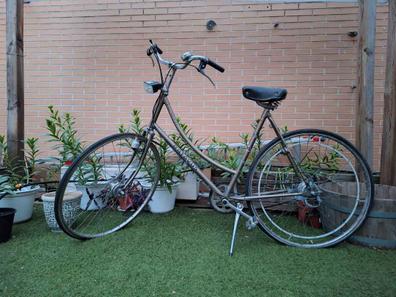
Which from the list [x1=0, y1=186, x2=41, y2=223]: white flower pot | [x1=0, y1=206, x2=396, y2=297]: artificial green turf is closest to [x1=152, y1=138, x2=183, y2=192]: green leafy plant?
[x1=0, y1=206, x2=396, y2=297]: artificial green turf

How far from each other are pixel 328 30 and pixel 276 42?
51 centimetres

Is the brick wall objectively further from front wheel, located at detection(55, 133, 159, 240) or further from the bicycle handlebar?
the bicycle handlebar

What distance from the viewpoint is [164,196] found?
251 cm

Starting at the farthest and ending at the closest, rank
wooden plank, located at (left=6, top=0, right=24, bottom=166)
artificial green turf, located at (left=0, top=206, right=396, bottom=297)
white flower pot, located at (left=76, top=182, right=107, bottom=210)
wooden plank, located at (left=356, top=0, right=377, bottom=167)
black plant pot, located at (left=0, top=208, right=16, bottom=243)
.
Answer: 1. wooden plank, located at (left=6, top=0, right=24, bottom=166)
2. white flower pot, located at (left=76, top=182, right=107, bottom=210)
3. wooden plank, located at (left=356, top=0, right=377, bottom=167)
4. black plant pot, located at (left=0, top=208, right=16, bottom=243)
5. artificial green turf, located at (left=0, top=206, right=396, bottom=297)

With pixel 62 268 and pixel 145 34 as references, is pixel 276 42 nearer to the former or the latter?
pixel 145 34

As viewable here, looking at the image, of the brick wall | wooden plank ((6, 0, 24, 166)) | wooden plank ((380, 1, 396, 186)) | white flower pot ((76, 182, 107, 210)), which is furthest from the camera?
the brick wall

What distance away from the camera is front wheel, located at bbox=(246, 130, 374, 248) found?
6.26ft

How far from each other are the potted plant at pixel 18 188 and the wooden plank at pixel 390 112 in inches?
107

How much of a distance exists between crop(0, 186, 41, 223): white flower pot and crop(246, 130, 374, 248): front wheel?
168 cm

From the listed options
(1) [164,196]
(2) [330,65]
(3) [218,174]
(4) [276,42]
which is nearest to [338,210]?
(3) [218,174]

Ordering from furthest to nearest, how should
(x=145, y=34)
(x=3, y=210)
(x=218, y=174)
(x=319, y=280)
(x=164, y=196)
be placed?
(x=145, y=34)
(x=218, y=174)
(x=164, y=196)
(x=3, y=210)
(x=319, y=280)

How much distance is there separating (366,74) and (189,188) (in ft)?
5.70

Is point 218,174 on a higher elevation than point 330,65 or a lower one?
lower

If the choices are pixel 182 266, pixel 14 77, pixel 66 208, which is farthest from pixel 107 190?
pixel 14 77
